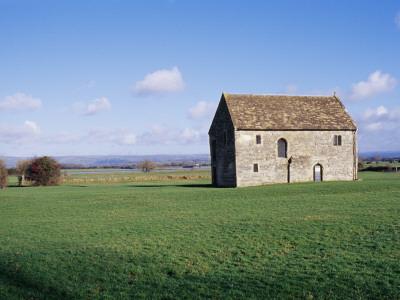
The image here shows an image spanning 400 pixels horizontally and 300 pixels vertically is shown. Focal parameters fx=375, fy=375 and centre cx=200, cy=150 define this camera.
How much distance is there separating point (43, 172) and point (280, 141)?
128 ft

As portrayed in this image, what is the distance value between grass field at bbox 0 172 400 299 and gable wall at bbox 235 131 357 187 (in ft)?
60.7

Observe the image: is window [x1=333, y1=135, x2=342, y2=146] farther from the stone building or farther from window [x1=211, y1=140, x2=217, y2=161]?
window [x1=211, y1=140, x2=217, y2=161]

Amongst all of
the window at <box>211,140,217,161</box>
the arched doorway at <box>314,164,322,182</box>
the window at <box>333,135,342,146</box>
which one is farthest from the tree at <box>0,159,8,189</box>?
the window at <box>333,135,342,146</box>

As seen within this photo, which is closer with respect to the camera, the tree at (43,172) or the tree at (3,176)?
the tree at (3,176)

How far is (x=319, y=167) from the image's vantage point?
43.2 metres

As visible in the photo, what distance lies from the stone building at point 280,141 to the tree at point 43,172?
30566 millimetres

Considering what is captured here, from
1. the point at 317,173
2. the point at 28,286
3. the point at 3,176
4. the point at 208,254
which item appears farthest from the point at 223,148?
the point at 28,286

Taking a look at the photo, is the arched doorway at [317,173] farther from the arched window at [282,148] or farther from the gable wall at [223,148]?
the gable wall at [223,148]

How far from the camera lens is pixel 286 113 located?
4406 centimetres

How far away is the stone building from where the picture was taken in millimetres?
41188

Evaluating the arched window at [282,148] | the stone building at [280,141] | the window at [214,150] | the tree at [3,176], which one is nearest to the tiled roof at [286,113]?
the stone building at [280,141]

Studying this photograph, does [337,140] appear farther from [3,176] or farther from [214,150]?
[3,176]

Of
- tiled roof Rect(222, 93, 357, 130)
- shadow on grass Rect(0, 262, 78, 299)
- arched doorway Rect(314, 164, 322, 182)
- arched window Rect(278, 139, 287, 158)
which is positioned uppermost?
tiled roof Rect(222, 93, 357, 130)

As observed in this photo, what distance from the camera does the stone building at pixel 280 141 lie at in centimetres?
4119
